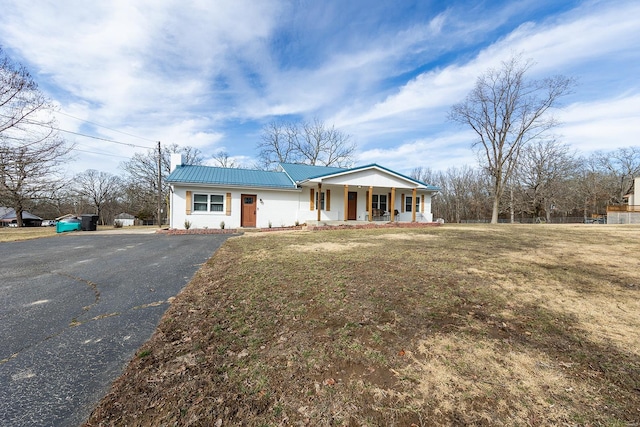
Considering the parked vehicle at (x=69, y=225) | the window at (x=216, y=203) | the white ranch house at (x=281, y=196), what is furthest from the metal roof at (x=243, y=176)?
the parked vehicle at (x=69, y=225)

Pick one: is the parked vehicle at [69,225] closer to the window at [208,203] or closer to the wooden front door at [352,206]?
the window at [208,203]

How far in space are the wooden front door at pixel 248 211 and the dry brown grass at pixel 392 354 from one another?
11827 mm

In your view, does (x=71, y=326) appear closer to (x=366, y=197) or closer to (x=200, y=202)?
(x=200, y=202)

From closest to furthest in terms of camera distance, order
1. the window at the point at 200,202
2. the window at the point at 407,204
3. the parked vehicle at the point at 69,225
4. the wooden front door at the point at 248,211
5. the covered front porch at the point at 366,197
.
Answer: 1. the parked vehicle at the point at 69,225
2. the window at the point at 200,202
3. the wooden front door at the point at 248,211
4. the covered front porch at the point at 366,197
5. the window at the point at 407,204

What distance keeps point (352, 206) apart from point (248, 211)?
7.20 metres

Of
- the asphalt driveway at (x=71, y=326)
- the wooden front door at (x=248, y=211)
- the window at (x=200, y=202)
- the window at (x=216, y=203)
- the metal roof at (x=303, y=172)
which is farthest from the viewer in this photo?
the metal roof at (x=303, y=172)

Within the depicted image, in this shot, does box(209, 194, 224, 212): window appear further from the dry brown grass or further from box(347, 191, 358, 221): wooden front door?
the dry brown grass

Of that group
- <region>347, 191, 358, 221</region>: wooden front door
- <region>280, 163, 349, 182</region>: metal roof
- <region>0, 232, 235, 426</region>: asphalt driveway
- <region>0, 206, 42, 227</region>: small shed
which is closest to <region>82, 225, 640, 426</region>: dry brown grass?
<region>0, 232, 235, 426</region>: asphalt driveway

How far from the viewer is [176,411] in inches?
67.7

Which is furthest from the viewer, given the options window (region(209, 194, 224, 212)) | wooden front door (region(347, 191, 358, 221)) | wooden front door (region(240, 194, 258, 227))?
wooden front door (region(347, 191, 358, 221))

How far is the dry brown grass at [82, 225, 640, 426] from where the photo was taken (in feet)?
5.63

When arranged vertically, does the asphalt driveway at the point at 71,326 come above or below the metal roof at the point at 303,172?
below

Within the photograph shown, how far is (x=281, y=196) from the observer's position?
16781mm

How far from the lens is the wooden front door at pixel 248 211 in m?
16.1
